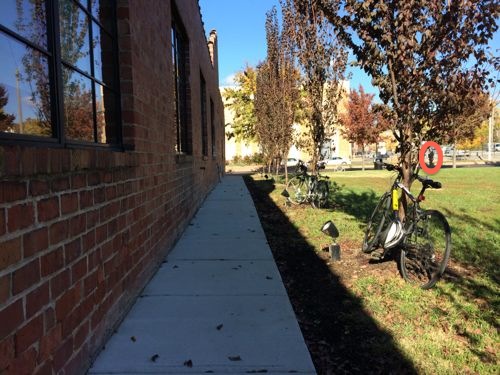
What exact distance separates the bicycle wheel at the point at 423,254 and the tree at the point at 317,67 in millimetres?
5922

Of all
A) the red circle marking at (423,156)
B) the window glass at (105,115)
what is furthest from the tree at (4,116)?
the red circle marking at (423,156)

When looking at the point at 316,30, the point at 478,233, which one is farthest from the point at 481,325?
the point at 316,30

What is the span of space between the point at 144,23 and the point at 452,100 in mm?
3313

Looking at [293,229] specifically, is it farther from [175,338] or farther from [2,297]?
[2,297]

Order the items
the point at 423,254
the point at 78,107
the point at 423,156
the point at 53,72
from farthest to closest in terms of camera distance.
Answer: the point at 423,156 → the point at 423,254 → the point at 78,107 → the point at 53,72

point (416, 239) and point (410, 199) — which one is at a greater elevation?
point (410, 199)

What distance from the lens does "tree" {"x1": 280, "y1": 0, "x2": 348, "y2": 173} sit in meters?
9.68

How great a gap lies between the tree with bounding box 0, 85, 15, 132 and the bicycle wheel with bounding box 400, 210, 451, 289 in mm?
3562

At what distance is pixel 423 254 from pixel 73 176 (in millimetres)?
3322

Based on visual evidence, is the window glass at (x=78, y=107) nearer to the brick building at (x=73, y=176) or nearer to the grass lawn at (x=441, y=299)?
the brick building at (x=73, y=176)

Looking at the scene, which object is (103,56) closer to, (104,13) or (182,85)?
(104,13)

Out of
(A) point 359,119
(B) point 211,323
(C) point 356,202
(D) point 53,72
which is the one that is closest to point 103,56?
(D) point 53,72

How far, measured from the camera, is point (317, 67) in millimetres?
9828

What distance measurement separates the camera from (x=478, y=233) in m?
7.15
